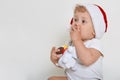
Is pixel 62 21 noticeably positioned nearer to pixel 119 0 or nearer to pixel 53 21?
pixel 53 21

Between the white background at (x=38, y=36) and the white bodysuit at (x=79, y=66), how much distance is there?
348 mm

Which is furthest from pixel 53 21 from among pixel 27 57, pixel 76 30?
pixel 76 30

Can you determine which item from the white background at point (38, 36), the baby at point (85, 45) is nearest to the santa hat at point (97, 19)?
the baby at point (85, 45)

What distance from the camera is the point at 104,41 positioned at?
1.62 m

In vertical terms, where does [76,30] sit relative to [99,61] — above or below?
above

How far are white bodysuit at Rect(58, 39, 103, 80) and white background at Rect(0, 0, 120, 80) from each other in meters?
0.35

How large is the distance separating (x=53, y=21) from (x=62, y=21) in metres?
0.05

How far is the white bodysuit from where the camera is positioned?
1214 mm

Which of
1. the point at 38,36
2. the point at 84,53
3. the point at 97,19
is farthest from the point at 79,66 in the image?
the point at 38,36

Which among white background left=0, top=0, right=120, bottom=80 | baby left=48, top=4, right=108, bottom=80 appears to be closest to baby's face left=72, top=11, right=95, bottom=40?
baby left=48, top=4, right=108, bottom=80

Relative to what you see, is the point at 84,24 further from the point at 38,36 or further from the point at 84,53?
the point at 38,36

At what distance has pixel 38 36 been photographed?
1.65m

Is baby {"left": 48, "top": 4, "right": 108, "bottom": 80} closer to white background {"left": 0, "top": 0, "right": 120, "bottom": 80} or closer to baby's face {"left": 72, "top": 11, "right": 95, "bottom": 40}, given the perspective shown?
baby's face {"left": 72, "top": 11, "right": 95, "bottom": 40}

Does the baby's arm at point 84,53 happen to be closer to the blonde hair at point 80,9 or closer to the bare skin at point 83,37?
the bare skin at point 83,37
